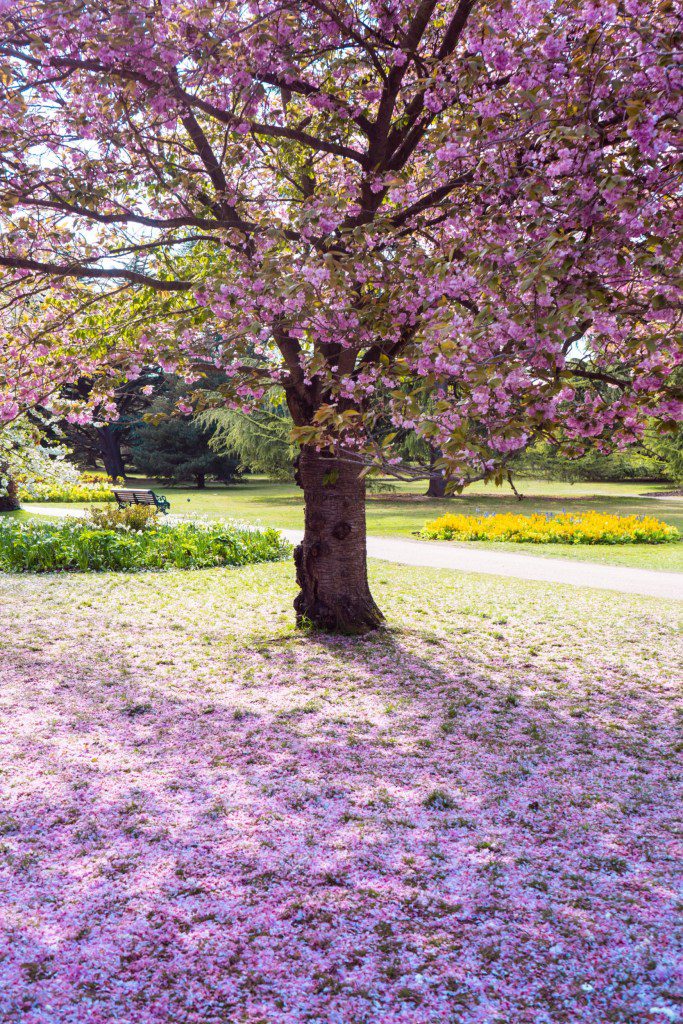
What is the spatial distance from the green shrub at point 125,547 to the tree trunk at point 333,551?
520 cm

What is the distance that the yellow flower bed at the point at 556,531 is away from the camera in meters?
16.1

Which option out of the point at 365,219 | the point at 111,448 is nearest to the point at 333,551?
the point at 365,219

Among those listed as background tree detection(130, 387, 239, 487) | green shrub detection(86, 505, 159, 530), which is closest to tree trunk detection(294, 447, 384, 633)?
green shrub detection(86, 505, 159, 530)

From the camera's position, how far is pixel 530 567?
42.3 feet

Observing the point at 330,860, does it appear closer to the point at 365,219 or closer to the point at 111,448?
the point at 365,219

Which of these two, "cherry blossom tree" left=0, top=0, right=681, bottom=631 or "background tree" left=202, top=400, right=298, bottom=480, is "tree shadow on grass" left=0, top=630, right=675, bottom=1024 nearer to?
"cherry blossom tree" left=0, top=0, right=681, bottom=631

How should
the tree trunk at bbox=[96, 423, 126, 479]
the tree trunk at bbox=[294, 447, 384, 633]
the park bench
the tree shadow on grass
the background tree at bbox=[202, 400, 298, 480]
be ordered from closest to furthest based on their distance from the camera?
the tree shadow on grass
the tree trunk at bbox=[294, 447, 384, 633]
the park bench
the background tree at bbox=[202, 400, 298, 480]
the tree trunk at bbox=[96, 423, 126, 479]

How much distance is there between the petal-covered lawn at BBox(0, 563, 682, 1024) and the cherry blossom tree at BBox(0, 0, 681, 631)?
1.78 m

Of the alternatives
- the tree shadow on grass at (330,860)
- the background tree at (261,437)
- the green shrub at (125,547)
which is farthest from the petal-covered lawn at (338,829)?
the background tree at (261,437)

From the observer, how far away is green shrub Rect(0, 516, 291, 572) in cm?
1242

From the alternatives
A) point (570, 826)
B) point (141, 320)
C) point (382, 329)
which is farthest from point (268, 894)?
point (141, 320)

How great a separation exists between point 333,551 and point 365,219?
3016 millimetres

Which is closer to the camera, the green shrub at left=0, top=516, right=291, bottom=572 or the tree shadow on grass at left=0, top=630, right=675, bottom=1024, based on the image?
the tree shadow on grass at left=0, top=630, right=675, bottom=1024

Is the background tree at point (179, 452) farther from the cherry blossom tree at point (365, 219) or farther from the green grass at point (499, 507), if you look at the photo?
the cherry blossom tree at point (365, 219)
